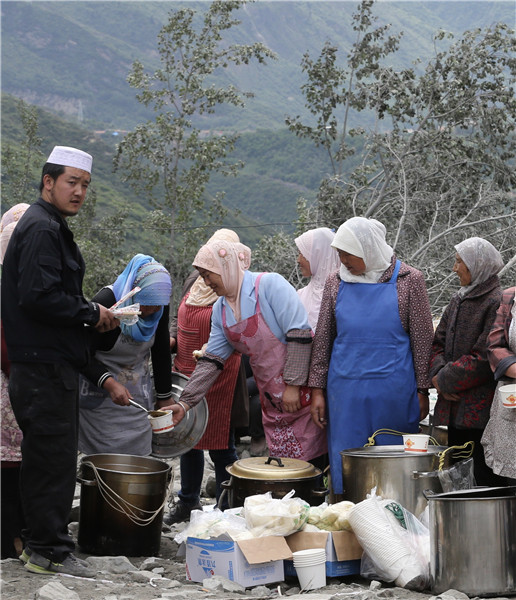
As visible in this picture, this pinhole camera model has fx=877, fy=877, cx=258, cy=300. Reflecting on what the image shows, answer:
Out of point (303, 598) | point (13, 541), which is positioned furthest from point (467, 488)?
point (13, 541)

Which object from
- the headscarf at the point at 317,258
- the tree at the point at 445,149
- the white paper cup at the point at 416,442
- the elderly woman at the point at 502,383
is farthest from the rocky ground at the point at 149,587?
the tree at the point at 445,149

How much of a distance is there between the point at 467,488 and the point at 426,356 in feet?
2.45

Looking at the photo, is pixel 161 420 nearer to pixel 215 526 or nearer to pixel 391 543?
pixel 215 526

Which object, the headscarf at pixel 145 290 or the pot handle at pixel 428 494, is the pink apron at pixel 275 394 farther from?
the pot handle at pixel 428 494

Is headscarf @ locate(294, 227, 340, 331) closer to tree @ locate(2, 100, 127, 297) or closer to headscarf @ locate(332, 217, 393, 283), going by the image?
headscarf @ locate(332, 217, 393, 283)

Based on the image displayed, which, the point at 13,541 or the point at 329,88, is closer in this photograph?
the point at 13,541

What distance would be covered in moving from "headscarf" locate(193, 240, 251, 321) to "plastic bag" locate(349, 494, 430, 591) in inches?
58.0

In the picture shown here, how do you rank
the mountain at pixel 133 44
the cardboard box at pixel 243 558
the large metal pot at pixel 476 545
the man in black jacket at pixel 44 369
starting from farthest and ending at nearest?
the mountain at pixel 133 44 → the cardboard box at pixel 243 558 → the man in black jacket at pixel 44 369 → the large metal pot at pixel 476 545

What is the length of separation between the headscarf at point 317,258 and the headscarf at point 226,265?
782mm

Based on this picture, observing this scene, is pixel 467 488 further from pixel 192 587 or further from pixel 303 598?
pixel 192 587

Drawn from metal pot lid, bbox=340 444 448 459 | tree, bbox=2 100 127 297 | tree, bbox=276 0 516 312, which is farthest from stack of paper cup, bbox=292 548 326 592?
tree, bbox=2 100 127 297

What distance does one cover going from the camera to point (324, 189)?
14.5 meters

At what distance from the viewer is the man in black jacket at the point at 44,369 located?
3900 millimetres

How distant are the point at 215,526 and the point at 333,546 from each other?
0.57m
